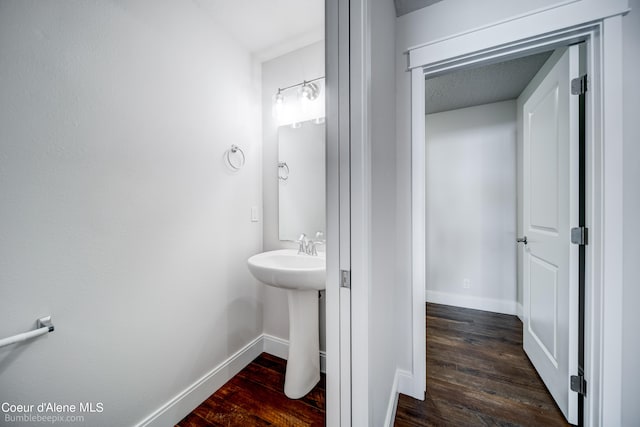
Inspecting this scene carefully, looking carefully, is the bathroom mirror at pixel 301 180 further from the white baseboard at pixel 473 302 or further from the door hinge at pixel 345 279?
the white baseboard at pixel 473 302

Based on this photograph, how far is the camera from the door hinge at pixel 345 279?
0.77 m

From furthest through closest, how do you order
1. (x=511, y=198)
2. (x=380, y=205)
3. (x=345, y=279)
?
(x=511, y=198) → (x=380, y=205) → (x=345, y=279)

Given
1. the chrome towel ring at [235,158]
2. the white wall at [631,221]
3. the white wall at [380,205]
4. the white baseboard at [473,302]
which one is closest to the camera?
the white wall at [380,205]

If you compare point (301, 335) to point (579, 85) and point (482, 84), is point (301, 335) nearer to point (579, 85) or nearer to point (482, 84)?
point (579, 85)

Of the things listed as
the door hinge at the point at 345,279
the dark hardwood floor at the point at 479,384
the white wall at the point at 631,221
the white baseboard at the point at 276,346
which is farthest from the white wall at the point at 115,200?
the white wall at the point at 631,221

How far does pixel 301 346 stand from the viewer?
1465 millimetres

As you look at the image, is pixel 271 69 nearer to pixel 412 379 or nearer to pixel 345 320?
pixel 345 320

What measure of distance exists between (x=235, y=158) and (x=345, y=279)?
1250mm

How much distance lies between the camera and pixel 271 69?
5.99 ft

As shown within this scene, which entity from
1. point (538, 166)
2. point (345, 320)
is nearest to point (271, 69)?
point (345, 320)

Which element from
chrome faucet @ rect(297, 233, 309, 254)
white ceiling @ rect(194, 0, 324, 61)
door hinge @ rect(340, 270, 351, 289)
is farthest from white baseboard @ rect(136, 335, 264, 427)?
white ceiling @ rect(194, 0, 324, 61)

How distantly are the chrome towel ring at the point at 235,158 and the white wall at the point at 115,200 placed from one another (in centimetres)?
5

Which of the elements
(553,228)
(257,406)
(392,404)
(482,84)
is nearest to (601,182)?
(553,228)

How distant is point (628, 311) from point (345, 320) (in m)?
1.31
